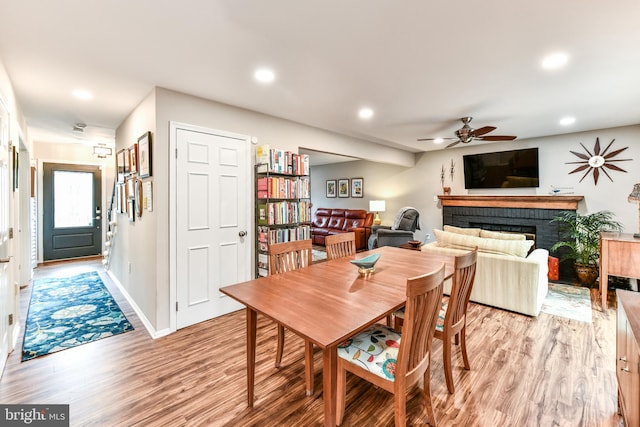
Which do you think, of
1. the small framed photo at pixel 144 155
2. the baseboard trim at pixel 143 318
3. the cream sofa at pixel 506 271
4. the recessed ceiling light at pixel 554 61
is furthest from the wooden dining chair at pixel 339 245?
the recessed ceiling light at pixel 554 61

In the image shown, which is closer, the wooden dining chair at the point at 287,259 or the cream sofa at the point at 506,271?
the wooden dining chair at the point at 287,259

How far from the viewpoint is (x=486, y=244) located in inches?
134

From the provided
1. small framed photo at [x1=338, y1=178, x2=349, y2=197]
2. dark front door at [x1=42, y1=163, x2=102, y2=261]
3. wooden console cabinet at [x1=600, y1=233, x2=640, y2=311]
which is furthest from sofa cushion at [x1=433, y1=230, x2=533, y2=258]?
dark front door at [x1=42, y1=163, x2=102, y2=261]

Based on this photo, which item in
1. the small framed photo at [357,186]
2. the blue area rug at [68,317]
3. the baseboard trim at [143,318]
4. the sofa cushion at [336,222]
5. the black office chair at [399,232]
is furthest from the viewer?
the small framed photo at [357,186]

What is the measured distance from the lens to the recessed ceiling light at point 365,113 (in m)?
3.51

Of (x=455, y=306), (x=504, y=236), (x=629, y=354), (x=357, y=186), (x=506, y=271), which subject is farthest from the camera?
(x=357, y=186)

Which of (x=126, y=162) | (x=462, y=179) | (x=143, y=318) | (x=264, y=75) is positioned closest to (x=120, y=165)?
(x=126, y=162)

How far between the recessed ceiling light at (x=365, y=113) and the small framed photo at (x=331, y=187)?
15.9ft

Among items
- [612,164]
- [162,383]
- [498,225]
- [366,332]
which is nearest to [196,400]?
[162,383]

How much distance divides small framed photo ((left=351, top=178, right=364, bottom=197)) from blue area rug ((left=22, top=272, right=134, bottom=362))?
6008mm

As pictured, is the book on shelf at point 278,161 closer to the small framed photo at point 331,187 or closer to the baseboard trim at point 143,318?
the baseboard trim at point 143,318

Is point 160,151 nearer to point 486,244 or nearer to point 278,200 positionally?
point 278,200

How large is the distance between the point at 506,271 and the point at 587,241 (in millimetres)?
2279

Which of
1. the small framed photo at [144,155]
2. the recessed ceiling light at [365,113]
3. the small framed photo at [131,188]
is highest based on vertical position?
the recessed ceiling light at [365,113]
